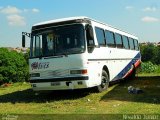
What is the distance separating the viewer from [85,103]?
1338 cm

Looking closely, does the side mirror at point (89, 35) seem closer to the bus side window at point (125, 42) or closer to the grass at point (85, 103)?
the grass at point (85, 103)

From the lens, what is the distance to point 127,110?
1132 centimetres

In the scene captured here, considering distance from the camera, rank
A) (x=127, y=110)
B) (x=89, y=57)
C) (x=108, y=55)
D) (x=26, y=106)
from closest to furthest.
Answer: (x=127, y=110) → (x=26, y=106) → (x=89, y=57) → (x=108, y=55)

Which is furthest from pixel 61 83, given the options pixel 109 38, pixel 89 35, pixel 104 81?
pixel 109 38

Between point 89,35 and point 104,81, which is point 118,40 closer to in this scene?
point 104,81

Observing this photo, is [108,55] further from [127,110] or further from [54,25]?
[127,110]

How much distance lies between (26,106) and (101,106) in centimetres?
278

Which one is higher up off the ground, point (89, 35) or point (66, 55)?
point (89, 35)

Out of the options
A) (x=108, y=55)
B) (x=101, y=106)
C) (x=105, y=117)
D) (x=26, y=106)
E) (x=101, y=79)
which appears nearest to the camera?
(x=105, y=117)

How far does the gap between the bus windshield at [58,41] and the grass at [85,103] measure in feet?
6.04

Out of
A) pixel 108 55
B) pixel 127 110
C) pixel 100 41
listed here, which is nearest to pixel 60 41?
pixel 100 41

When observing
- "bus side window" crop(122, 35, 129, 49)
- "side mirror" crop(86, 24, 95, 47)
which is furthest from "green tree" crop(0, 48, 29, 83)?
"side mirror" crop(86, 24, 95, 47)

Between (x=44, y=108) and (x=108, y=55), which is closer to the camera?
(x=44, y=108)

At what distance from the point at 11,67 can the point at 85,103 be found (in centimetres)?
1340
